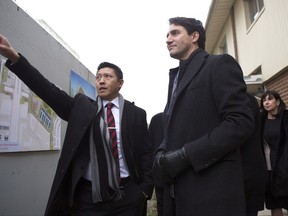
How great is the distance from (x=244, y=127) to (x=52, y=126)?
2.65m

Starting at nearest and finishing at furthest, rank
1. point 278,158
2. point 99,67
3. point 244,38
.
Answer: point 99,67
point 278,158
point 244,38

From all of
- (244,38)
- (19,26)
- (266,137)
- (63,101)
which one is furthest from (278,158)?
(244,38)

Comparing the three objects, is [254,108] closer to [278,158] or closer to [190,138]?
[190,138]

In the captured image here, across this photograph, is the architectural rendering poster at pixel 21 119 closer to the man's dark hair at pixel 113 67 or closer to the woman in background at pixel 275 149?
the man's dark hair at pixel 113 67

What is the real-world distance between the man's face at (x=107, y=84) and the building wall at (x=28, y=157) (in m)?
A: 0.92

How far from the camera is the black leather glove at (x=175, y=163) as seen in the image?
153 centimetres

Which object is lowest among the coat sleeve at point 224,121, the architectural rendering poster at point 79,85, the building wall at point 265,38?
the coat sleeve at point 224,121

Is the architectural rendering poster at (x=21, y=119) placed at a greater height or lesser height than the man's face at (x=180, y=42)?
lesser

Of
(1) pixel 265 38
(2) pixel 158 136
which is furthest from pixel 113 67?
(1) pixel 265 38

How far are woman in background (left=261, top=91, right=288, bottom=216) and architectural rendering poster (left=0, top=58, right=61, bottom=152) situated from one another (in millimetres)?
2614

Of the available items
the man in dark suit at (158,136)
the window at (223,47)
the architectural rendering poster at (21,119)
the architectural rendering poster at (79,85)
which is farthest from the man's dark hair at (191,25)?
the window at (223,47)

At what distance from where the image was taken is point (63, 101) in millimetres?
2340

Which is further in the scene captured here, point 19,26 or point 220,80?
point 19,26

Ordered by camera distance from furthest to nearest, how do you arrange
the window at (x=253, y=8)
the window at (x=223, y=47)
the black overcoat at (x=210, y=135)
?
the window at (x=223, y=47) < the window at (x=253, y=8) < the black overcoat at (x=210, y=135)
